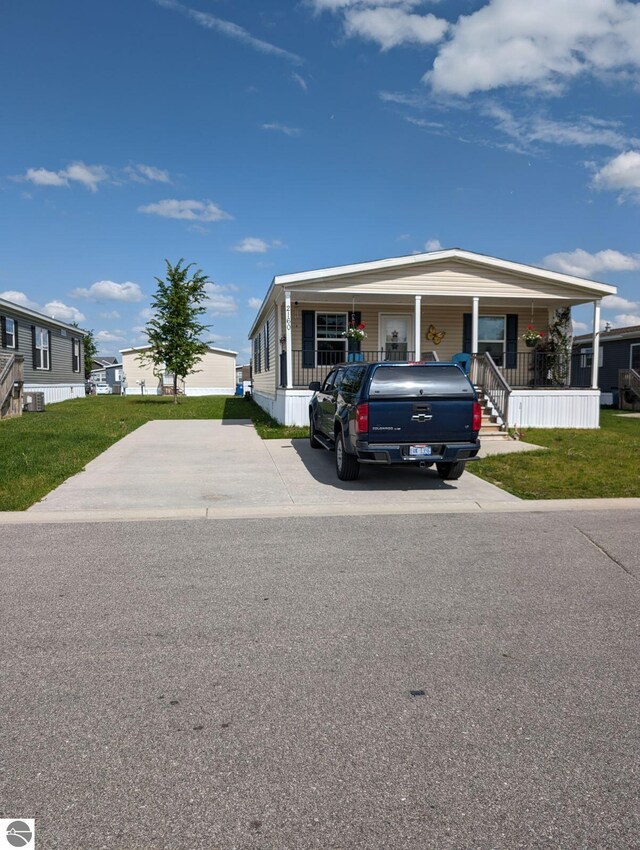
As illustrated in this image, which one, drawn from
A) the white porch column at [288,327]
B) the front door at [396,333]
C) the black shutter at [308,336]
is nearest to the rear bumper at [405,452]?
the white porch column at [288,327]

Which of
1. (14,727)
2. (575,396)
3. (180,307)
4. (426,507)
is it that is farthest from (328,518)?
(180,307)

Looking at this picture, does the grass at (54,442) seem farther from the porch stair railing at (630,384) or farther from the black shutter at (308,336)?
the porch stair railing at (630,384)

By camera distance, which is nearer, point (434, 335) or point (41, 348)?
point (434, 335)

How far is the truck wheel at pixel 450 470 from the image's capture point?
962cm

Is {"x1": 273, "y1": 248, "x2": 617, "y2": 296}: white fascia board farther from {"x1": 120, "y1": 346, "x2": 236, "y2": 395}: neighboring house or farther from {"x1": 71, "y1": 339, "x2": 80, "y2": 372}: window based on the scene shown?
{"x1": 120, "y1": 346, "x2": 236, "y2": 395}: neighboring house

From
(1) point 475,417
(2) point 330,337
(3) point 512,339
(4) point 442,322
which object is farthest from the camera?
(3) point 512,339

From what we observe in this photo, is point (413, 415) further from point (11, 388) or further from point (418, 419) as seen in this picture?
point (11, 388)

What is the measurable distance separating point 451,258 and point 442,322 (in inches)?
104

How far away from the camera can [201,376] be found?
171 ft

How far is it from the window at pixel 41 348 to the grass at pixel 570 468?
71.9 feet

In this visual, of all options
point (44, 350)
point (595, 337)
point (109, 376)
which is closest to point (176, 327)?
point (44, 350)

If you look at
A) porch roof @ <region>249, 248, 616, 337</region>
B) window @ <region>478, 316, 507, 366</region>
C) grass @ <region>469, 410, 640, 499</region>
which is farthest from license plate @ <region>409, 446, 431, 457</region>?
window @ <region>478, 316, 507, 366</region>

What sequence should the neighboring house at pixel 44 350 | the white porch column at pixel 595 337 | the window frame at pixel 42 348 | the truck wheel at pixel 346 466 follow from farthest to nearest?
the window frame at pixel 42 348 < the neighboring house at pixel 44 350 < the white porch column at pixel 595 337 < the truck wheel at pixel 346 466

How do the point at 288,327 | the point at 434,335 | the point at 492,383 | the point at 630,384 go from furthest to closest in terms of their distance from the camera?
the point at 630,384, the point at 434,335, the point at 288,327, the point at 492,383
